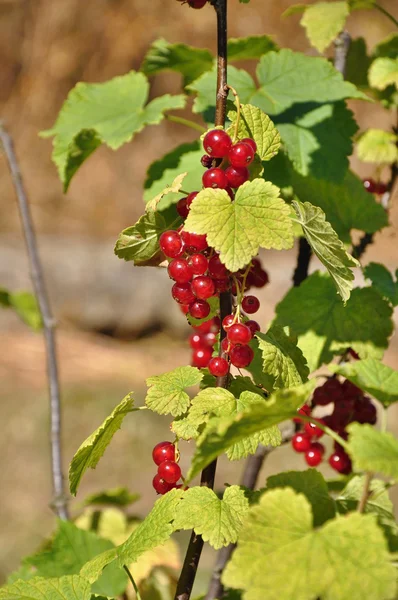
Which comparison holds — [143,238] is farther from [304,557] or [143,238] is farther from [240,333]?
[304,557]

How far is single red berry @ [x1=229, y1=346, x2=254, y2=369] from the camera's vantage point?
925mm

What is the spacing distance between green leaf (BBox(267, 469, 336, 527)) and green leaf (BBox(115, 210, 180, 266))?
1.11 ft

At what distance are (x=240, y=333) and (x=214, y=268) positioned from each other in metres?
0.09

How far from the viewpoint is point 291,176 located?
4.94ft

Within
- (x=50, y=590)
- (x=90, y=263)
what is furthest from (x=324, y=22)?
(x=90, y=263)

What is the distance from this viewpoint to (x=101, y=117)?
1.69 meters

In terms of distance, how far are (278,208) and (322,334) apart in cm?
64

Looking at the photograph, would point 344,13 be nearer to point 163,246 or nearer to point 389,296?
point 389,296

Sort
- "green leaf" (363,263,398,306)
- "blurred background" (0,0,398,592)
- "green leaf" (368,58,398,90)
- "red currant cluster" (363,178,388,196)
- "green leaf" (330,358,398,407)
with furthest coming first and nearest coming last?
"blurred background" (0,0,398,592), "red currant cluster" (363,178,388,196), "green leaf" (368,58,398,90), "green leaf" (363,263,398,306), "green leaf" (330,358,398,407)

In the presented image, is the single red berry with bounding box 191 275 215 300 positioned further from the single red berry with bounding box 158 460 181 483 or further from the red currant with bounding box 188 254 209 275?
the single red berry with bounding box 158 460 181 483

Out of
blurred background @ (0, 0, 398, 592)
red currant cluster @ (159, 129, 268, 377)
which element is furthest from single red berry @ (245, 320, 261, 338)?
blurred background @ (0, 0, 398, 592)

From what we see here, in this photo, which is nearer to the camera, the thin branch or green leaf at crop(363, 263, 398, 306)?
green leaf at crop(363, 263, 398, 306)

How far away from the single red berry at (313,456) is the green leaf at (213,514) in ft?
2.15

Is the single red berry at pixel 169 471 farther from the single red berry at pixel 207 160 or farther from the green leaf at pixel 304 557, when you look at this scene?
the single red berry at pixel 207 160
